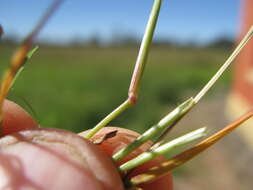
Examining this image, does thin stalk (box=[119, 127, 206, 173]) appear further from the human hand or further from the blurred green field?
the blurred green field

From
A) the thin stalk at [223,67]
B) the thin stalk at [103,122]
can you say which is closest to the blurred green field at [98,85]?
the thin stalk at [103,122]

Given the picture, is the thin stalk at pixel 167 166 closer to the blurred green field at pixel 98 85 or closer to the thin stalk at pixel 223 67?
the thin stalk at pixel 223 67

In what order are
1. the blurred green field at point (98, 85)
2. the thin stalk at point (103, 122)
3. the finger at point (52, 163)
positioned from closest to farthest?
the finger at point (52, 163) → the thin stalk at point (103, 122) → the blurred green field at point (98, 85)

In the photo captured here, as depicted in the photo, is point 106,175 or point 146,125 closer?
point 106,175

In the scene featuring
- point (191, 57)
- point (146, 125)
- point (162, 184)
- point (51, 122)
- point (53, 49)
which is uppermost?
point (162, 184)

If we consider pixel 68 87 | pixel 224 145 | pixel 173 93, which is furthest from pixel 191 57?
pixel 224 145

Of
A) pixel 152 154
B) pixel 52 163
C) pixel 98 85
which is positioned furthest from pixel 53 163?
pixel 98 85

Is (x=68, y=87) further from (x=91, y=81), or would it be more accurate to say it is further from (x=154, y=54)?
(x=154, y=54)
